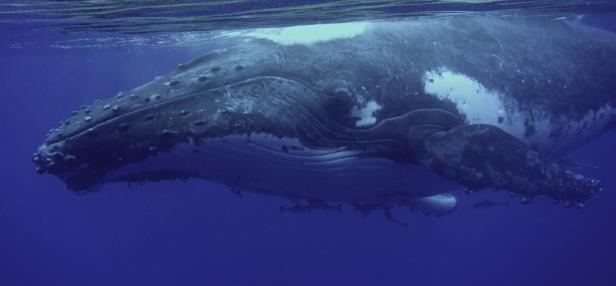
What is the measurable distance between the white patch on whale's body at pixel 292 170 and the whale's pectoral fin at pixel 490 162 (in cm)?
56

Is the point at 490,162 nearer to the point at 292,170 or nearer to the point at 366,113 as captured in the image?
the point at 366,113

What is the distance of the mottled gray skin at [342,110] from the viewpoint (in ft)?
16.4

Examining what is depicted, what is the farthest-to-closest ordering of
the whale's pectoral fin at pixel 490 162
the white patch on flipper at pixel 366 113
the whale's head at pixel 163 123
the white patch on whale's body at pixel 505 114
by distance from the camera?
the white patch on whale's body at pixel 505 114
the white patch on flipper at pixel 366 113
the whale's pectoral fin at pixel 490 162
the whale's head at pixel 163 123

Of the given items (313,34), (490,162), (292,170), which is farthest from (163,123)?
(490,162)

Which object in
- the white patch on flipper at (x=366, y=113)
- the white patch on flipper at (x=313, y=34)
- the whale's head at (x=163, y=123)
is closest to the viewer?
the whale's head at (x=163, y=123)

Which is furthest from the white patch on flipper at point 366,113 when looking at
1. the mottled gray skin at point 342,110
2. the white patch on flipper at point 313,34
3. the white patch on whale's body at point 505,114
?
the white patch on flipper at point 313,34

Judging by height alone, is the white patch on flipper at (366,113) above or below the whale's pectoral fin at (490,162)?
above

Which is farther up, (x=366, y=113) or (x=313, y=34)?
(x=313, y=34)

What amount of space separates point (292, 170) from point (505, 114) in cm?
327

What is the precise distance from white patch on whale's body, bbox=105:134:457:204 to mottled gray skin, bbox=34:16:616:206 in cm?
10

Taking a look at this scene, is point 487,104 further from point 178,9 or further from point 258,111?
point 178,9

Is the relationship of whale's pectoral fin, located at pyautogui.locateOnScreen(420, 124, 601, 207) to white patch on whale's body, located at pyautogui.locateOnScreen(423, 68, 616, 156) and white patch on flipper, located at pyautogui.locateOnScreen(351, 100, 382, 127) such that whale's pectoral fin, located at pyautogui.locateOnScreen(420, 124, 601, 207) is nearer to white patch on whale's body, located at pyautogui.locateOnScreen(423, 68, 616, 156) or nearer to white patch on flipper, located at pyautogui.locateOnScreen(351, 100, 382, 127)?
white patch on flipper, located at pyautogui.locateOnScreen(351, 100, 382, 127)

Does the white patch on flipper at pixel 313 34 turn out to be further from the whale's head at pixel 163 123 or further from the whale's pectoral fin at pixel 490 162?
the whale's pectoral fin at pixel 490 162

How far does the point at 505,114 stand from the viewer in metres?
7.14
